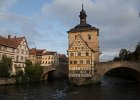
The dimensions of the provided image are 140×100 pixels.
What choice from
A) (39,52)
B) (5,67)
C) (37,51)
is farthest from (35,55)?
(5,67)

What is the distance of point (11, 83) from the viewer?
189ft

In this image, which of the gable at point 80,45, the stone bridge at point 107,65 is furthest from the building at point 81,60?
the stone bridge at point 107,65

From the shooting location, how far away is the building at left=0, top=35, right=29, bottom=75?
62438 mm

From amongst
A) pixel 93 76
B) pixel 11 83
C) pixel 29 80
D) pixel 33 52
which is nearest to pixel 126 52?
pixel 33 52

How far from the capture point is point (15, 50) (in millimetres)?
66562

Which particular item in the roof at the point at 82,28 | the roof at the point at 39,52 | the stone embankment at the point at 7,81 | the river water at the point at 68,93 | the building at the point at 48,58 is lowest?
the river water at the point at 68,93

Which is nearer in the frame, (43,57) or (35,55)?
(35,55)

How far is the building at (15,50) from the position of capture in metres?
62.4

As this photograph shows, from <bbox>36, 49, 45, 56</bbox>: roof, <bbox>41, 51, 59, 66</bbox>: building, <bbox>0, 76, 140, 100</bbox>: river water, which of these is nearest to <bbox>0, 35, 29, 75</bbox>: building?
<bbox>0, 76, 140, 100</bbox>: river water

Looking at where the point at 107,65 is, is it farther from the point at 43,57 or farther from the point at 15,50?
the point at 43,57

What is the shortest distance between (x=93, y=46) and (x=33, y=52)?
36444mm

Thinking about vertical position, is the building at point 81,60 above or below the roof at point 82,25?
below

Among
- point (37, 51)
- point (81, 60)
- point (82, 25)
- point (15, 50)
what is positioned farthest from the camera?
point (37, 51)

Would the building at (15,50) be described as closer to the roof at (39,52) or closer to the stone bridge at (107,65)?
the stone bridge at (107,65)
